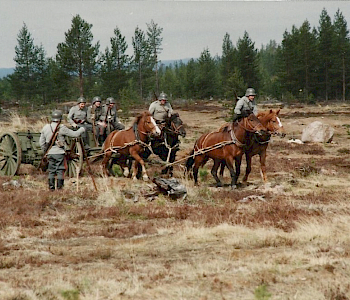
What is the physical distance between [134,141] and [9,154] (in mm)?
4057

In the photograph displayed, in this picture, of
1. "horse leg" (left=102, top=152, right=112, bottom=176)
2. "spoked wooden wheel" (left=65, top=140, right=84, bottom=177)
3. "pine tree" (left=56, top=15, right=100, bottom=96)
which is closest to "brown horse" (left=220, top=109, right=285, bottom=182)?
"horse leg" (left=102, top=152, right=112, bottom=176)

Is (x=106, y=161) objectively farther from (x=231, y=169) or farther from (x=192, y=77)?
(x=192, y=77)

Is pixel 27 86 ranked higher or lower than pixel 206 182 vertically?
higher

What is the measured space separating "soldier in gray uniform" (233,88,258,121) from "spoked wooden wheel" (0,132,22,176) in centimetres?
664

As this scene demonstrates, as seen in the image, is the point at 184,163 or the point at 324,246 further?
the point at 184,163

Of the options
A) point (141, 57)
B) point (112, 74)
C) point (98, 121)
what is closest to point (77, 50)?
point (112, 74)

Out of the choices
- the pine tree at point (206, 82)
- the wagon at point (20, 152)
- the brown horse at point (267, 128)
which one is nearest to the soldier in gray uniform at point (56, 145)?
Result: the wagon at point (20, 152)

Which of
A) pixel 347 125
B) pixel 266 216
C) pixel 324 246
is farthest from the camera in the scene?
pixel 347 125

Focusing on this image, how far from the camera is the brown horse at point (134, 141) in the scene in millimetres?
15125

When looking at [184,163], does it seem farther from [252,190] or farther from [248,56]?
[248,56]

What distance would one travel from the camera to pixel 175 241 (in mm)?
8523

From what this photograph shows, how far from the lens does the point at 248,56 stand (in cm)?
6431

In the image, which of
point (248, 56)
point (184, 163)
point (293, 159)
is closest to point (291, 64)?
point (248, 56)

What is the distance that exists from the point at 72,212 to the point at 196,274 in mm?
4908
